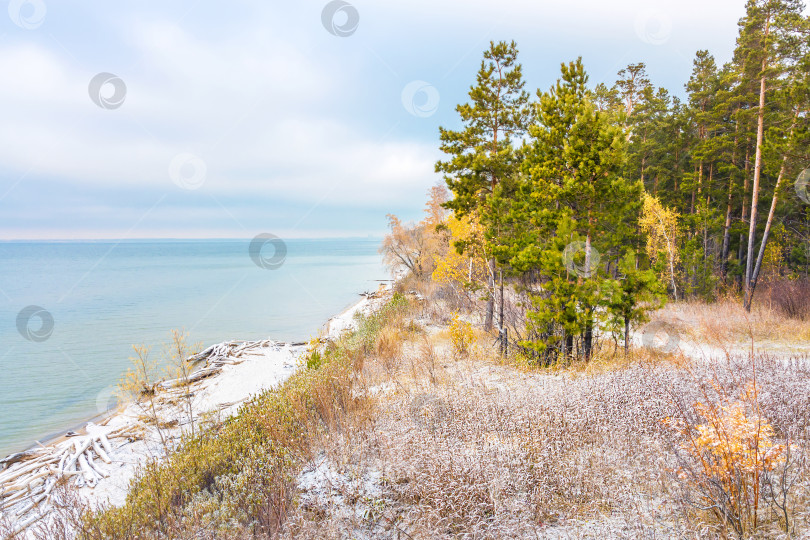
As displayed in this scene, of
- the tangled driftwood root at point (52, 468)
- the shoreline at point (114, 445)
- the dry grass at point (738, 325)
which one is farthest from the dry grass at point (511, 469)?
the dry grass at point (738, 325)

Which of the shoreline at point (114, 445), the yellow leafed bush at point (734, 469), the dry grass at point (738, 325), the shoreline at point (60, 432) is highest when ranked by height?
the yellow leafed bush at point (734, 469)

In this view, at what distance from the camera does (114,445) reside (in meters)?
8.37

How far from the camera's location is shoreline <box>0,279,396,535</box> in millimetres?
6332

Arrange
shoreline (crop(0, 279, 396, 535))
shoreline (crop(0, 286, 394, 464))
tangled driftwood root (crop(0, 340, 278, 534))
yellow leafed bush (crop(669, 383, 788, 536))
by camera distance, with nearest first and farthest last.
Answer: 1. yellow leafed bush (crop(669, 383, 788, 536))
2. tangled driftwood root (crop(0, 340, 278, 534))
3. shoreline (crop(0, 279, 396, 535))
4. shoreline (crop(0, 286, 394, 464))

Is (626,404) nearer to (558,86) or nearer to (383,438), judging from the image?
(383,438)

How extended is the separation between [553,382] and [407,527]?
16.0 ft

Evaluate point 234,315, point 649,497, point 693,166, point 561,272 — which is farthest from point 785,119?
point 234,315

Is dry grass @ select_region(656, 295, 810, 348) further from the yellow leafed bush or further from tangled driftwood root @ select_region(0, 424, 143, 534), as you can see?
tangled driftwood root @ select_region(0, 424, 143, 534)

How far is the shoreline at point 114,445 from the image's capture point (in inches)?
249

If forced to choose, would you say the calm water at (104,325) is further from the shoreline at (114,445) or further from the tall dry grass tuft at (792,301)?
the tall dry grass tuft at (792,301)

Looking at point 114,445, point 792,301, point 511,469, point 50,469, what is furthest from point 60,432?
point 792,301

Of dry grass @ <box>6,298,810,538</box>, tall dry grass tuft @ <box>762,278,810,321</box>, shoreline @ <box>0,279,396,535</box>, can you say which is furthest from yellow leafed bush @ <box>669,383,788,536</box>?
tall dry grass tuft @ <box>762,278,810,321</box>

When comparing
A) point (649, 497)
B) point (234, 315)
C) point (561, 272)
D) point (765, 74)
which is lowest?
point (234, 315)

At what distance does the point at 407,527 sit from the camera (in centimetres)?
Result: 329
